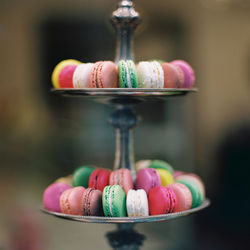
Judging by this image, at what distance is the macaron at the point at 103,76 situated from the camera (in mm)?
781

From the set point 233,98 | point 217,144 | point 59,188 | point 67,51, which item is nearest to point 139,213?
point 59,188

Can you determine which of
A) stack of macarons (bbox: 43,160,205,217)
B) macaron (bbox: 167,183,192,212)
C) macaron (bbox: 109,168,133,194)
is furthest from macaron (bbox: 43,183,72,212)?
macaron (bbox: 167,183,192,212)

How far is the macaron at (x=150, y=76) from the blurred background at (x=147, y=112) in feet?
4.55

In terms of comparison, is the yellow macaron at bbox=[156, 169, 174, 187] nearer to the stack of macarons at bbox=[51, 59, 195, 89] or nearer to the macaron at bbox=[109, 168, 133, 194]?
the macaron at bbox=[109, 168, 133, 194]

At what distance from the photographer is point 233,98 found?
2996 mm

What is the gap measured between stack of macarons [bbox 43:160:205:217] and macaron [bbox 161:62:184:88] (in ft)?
0.56

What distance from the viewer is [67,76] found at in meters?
0.84

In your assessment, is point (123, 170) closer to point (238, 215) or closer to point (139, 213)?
point (139, 213)

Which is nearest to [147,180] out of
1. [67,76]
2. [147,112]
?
[67,76]

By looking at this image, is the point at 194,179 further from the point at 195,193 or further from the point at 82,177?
the point at 82,177

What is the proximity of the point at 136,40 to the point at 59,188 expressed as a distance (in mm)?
2027

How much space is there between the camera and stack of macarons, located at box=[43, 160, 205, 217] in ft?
2.51

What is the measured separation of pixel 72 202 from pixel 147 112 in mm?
1914

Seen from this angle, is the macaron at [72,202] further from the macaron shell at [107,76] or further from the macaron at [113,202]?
the macaron shell at [107,76]
